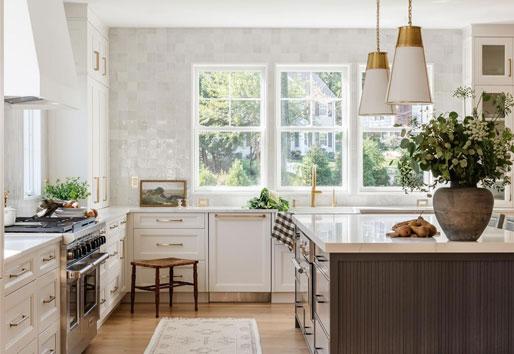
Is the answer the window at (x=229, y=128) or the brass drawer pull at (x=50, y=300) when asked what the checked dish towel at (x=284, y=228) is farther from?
the brass drawer pull at (x=50, y=300)

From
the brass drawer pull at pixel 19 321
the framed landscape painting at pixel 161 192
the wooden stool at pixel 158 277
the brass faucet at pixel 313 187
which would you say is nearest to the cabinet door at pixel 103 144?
the framed landscape painting at pixel 161 192

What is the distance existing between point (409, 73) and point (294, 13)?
3.33 meters

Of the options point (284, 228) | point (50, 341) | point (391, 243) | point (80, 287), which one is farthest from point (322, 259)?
point (284, 228)

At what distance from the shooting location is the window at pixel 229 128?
23.8 ft

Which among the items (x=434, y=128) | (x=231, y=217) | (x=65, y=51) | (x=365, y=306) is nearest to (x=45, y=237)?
(x=65, y=51)

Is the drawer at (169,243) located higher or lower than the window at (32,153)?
lower

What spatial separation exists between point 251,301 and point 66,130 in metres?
2.29

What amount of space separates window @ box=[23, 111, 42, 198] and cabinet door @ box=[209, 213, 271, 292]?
1604 mm

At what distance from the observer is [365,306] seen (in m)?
3.34

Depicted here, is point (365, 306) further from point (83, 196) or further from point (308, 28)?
point (308, 28)

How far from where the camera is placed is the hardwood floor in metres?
5.07

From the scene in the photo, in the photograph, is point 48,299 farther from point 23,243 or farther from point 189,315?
point 189,315

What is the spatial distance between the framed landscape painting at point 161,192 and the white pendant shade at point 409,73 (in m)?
4.05

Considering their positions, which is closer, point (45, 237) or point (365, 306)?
point (365, 306)
